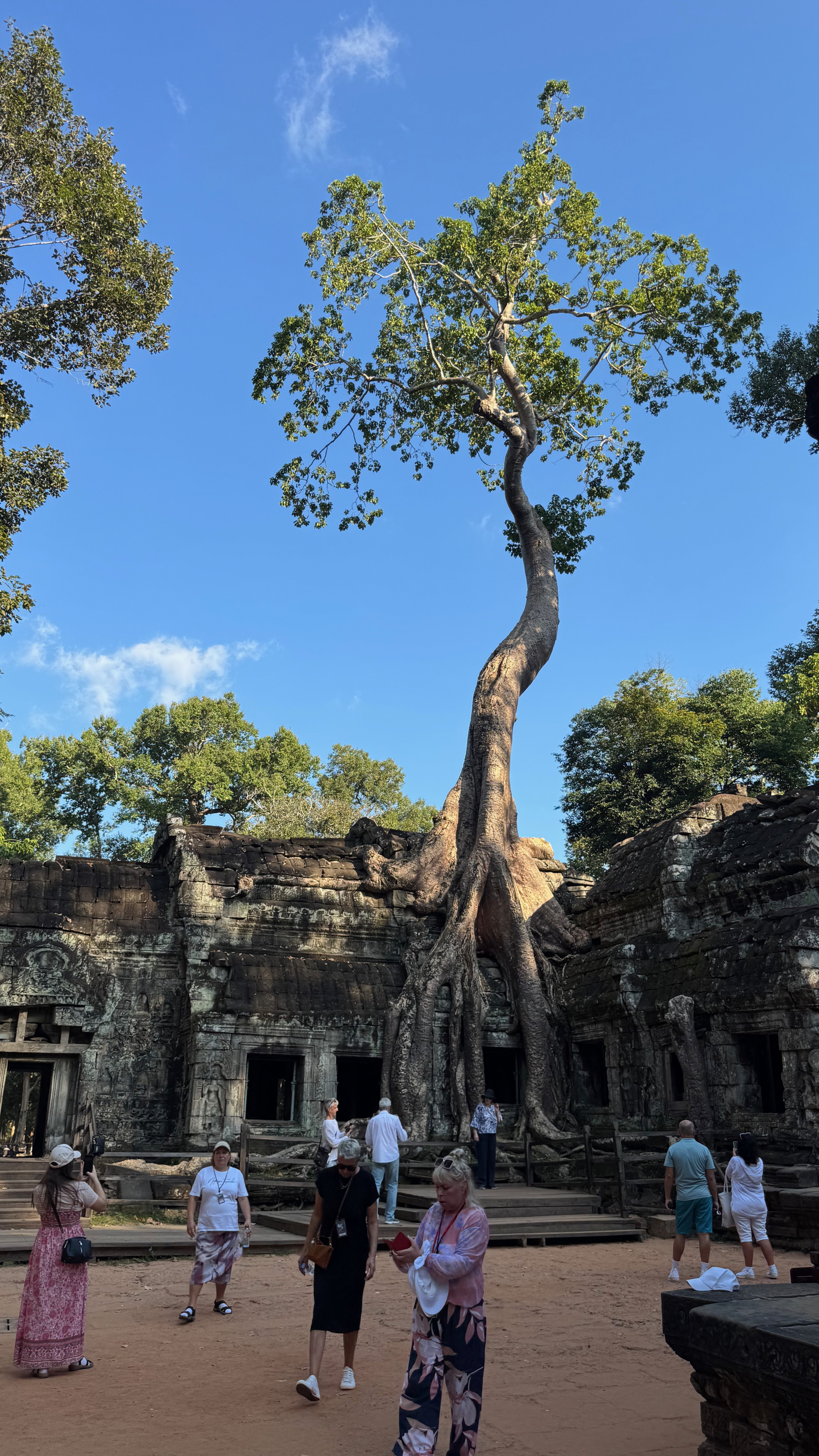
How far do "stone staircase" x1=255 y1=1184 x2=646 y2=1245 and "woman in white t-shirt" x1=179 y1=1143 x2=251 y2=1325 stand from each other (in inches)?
118

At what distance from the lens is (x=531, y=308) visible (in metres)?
22.1

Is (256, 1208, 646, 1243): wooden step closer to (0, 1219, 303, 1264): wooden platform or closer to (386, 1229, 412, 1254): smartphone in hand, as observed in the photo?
(0, 1219, 303, 1264): wooden platform

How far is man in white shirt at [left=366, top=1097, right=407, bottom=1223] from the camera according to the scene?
400 inches

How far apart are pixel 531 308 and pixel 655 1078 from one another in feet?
53.1

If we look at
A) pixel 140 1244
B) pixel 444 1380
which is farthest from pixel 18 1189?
pixel 444 1380

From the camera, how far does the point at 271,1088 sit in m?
16.8

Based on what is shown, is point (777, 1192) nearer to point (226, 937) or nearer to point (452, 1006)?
point (452, 1006)

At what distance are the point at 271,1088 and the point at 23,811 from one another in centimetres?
2131

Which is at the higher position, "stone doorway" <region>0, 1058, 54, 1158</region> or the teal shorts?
"stone doorway" <region>0, 1058, 54, 1158</region>

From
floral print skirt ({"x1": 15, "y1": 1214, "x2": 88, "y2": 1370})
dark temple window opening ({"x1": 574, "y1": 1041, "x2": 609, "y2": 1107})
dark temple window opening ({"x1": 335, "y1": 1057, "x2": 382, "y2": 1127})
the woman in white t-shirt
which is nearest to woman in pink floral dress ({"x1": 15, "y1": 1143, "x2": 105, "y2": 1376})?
Answer: floral print skirt ({"x1": 15, "y1": 1214, "x2": 88, "y2": 1370})

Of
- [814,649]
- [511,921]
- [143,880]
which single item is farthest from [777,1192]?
[814,649]

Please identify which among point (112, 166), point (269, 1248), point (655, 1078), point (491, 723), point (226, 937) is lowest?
point (269, 1248)

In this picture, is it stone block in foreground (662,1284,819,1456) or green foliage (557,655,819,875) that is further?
green foliage (557,655,819,875)

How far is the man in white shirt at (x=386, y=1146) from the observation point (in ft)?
33.3
